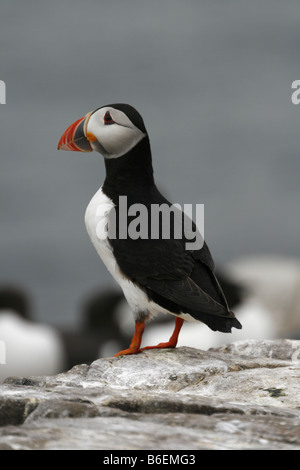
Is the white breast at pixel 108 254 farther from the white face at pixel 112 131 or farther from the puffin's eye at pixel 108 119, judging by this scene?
the puffin's eye at pixel 108 119

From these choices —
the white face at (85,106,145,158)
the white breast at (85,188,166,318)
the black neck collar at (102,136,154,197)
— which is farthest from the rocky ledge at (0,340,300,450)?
the white face at (85,106,145,158)

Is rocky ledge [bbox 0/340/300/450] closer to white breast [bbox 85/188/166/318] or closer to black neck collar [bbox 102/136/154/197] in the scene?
white breast [bbox 85/188/166/318]

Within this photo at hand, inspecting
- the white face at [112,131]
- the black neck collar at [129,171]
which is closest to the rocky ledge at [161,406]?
the black neck collar at [129,171]

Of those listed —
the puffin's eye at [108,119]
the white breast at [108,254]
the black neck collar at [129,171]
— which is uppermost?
the puffin's eye at [108,119]

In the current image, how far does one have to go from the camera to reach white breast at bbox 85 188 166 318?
279 inches

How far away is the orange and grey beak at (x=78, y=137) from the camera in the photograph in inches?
292

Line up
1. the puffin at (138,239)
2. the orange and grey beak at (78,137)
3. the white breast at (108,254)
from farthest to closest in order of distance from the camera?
the orange and grey beak at (78,137)
the white breast at (108,254)
the puffin at (138,239)

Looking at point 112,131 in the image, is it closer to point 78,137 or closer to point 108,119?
point 108,119

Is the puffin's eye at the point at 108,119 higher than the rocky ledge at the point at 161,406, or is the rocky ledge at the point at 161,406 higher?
the puffin's eye at the point at 108,119

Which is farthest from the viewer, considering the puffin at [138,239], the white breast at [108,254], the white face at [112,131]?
the white face at [112,131]

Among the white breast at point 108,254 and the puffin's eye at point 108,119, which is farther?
the puffin's eye at point 108,119

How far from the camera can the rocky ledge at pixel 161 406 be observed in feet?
12.9

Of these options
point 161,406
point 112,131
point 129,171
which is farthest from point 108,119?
point 161,406
